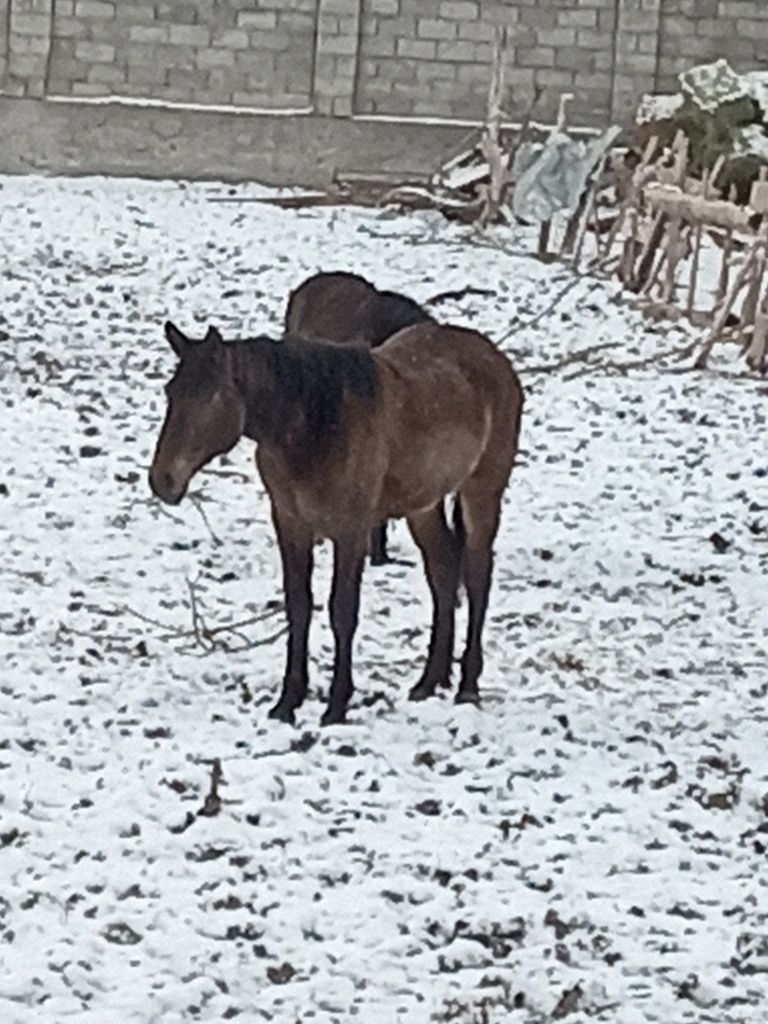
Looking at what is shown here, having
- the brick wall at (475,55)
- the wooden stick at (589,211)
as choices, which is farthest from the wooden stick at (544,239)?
the brick wall at (475,55)

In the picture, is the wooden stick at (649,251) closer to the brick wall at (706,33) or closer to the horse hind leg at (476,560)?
the brick wall at (706,33)

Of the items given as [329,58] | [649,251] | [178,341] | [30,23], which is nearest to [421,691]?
[178,341]

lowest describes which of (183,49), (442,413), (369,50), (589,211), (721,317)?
(721,317)

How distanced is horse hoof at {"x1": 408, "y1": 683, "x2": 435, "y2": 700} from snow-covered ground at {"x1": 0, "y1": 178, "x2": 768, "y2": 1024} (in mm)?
58

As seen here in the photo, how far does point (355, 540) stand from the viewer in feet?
24.5

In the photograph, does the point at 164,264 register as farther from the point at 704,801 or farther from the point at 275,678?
the point at 704,801

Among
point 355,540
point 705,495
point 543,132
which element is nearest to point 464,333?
point 355,540

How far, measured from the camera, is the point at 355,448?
7367mm

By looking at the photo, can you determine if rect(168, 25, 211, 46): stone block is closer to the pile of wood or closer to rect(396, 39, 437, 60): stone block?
rect(396, 39, 437, 60): stone block

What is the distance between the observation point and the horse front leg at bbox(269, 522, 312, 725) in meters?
7.57

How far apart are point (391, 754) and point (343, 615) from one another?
57 cm

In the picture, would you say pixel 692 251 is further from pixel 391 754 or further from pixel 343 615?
pixel 391 754

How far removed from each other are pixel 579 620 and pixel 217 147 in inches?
687

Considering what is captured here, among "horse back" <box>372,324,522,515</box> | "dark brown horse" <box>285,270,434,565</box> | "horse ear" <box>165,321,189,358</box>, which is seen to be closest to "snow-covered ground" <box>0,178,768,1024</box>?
"horse back" <box>372,324,522,515</box>
